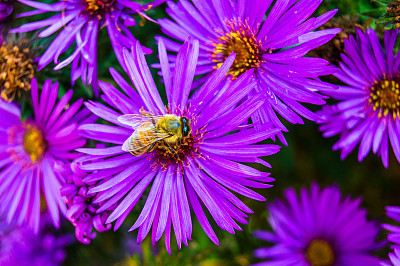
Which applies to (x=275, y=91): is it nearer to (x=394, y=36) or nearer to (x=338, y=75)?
(x=338, y=75)

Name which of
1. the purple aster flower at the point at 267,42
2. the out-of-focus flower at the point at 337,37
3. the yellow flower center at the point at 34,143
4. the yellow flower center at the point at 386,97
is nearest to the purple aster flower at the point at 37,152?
the yellow flower center at the point at 34,143

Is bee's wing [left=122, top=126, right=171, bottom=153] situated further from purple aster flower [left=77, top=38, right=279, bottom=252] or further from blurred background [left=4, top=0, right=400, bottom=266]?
blurred background [left=4, top=0, right=400, bottom=266]

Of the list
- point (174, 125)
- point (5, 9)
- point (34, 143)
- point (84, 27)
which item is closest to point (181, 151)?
point (174, 125)

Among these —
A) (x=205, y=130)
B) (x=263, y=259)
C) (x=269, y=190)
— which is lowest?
(x=263, y=259)

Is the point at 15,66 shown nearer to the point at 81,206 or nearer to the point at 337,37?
the point at 81,206

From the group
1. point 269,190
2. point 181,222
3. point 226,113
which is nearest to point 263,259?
point 269,190

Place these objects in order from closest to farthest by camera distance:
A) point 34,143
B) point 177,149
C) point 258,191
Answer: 1. point 177,149
2. point 34,143
3. point 258,191
